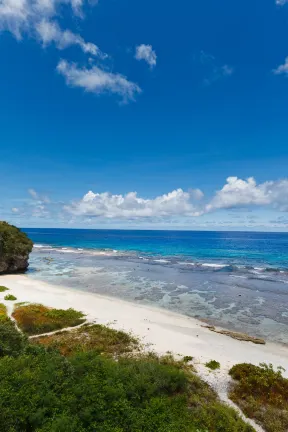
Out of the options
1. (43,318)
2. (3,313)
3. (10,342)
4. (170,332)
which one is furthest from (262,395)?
(3,313)

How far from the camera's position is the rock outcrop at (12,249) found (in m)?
50.4

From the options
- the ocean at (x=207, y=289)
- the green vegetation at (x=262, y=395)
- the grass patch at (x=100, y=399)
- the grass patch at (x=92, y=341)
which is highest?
the grass patch at (x=100, y=399)

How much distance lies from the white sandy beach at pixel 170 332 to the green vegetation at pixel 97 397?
2854 mm

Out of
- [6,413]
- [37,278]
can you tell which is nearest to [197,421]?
[6,413]

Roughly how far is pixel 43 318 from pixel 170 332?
12414 millimetres

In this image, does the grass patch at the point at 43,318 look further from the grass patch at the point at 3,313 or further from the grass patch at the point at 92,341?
the grass patch at the point at 92,341

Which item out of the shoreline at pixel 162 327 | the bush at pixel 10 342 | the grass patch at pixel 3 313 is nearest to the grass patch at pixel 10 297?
the shoreline at pixel 162 327

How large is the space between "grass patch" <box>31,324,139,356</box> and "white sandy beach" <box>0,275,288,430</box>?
5.71 ft

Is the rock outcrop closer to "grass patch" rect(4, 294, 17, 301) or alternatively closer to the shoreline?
the shoreline

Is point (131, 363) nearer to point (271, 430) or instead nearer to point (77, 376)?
point (77, 376)

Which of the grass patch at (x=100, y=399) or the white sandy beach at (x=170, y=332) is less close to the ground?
the grass patch at (x=100, y=399)

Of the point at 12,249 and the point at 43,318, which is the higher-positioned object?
the point at 12,249

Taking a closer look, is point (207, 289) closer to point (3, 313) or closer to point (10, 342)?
point (3, 313)

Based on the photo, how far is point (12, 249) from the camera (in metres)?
51.5
